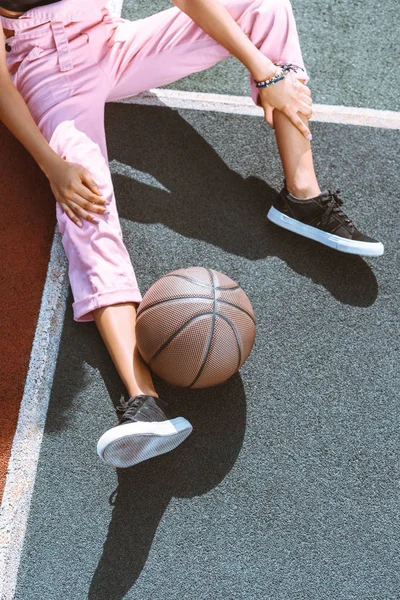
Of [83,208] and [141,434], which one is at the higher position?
[83,208]

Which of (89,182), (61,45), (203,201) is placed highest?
(61,45)

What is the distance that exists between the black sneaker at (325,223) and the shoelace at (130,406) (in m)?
1.20

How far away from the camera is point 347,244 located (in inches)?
130

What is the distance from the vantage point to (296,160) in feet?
10.9

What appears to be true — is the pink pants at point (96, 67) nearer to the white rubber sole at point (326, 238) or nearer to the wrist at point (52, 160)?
the wrist at point (52, 160)

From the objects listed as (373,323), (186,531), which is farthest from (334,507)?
(373,323)

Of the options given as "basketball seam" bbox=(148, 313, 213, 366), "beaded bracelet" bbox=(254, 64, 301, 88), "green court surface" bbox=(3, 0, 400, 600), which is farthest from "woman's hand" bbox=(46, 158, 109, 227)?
"beaded bracelet" bbox=(254, 64, 301, 88)

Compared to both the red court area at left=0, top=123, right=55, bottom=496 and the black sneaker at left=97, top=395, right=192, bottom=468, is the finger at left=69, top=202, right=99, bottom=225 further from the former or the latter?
the black sneaker at left=97, top=395, right=192, bottom=468

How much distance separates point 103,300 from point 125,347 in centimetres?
24

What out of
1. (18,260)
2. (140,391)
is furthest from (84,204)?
(140,391)

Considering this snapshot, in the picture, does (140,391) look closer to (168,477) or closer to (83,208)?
(168,477)

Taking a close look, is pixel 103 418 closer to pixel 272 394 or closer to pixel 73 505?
pixel 73 505

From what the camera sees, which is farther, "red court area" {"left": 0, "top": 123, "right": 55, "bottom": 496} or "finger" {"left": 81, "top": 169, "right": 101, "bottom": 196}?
"red court area" {"left": 0, "top": 123, "right": 55, "bottom": 496}

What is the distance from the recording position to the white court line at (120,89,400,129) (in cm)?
373
